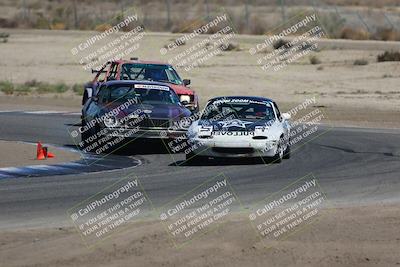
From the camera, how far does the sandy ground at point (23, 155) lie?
64.3 ft

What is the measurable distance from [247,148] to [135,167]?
191 centimetres

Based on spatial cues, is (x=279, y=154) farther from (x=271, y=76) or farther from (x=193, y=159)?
→ (x=271, y=76)

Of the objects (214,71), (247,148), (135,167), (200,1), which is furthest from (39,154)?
(200,1)

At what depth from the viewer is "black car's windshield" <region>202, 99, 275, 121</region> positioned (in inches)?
794

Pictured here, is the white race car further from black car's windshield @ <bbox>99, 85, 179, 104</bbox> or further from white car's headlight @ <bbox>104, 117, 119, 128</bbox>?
black car's windshield @ <bbox>99, 85, 179, 104</bbox>

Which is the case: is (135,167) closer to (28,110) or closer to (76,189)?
(76,189)

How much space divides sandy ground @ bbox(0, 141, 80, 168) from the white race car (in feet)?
7.93

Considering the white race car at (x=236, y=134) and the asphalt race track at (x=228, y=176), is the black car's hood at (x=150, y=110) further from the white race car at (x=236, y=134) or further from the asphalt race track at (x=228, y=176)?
the white race car at (x=236, y=134)

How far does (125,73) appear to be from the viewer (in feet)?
88.0

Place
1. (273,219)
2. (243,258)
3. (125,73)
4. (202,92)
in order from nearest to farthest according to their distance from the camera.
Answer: (243,258)
(273,219)
(125,73)
(202,92)

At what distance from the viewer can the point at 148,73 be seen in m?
26.8

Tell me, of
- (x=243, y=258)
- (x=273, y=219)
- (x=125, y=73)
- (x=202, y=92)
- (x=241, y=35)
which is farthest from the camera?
(x=241, y=35)

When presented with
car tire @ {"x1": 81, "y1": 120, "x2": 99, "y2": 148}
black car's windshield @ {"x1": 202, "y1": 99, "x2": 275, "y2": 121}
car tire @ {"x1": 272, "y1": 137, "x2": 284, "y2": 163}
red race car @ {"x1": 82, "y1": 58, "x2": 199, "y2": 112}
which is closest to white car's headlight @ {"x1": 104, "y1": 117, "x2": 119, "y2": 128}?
car tire @ {"x1": 81, "y1": 120, "x2": 99, "y2": 148}

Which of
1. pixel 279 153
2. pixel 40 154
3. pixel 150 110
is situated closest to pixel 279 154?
pixel 279 153
